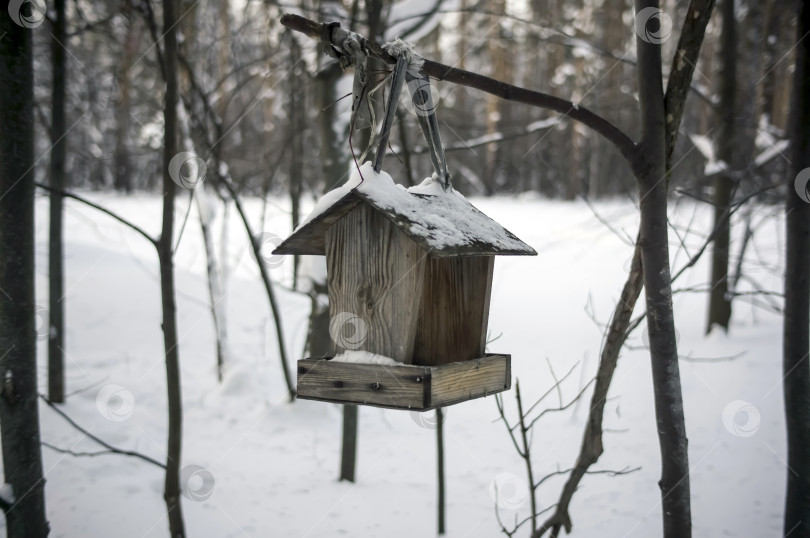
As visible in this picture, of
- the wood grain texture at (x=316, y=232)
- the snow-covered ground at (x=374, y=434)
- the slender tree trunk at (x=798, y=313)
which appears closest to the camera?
the wood grain texture at (x=316, y=232)

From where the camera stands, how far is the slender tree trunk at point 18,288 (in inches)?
124

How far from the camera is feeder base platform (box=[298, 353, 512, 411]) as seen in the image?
2.16 m

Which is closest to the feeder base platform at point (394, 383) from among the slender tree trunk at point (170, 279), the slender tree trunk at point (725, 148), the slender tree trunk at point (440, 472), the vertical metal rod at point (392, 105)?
the vertical metal rod at point (392, 105)

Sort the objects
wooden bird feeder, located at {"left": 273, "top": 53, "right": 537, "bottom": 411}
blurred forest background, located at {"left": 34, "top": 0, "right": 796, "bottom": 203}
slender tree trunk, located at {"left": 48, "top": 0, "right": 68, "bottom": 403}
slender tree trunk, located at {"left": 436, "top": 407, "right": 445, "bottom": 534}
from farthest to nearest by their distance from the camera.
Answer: slender tree trunk, located at {"left": 48, "top": 0, "right": 68, "bottom": 403}
blurred forest background, located at {"left": 34, "top": 0, "right": 796, "bottom": 203}
slender tree trunk, located at {"left": 436, "top": 407, "right": 445, "bottom": 534}
wooden bird feeder, located at {"left": 273, "top": 53, "right": 537, "bottom": 411}

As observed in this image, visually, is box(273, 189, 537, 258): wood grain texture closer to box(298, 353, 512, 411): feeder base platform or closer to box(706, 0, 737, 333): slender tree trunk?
box(298, 353, 512, 411): feeder base platform

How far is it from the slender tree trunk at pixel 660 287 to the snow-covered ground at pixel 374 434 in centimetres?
38

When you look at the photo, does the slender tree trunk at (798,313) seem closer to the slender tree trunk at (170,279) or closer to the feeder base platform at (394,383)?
the feeder base platform at (394,383)

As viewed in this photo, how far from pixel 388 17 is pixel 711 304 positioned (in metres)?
5.83

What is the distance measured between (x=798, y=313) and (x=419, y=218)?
251 centimetres

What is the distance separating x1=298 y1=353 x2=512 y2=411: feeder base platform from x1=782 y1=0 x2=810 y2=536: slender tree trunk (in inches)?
80.2

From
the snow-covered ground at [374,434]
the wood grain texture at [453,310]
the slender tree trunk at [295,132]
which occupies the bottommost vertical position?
the snow-covered ground at [374,434]

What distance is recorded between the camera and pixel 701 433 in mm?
6516

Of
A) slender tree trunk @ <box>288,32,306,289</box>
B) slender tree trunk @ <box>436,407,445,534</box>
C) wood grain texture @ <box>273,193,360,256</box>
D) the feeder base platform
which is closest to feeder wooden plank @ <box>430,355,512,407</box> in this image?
the feeder base platform

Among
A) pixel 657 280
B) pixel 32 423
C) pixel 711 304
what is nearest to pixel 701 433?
pixel 711 304
